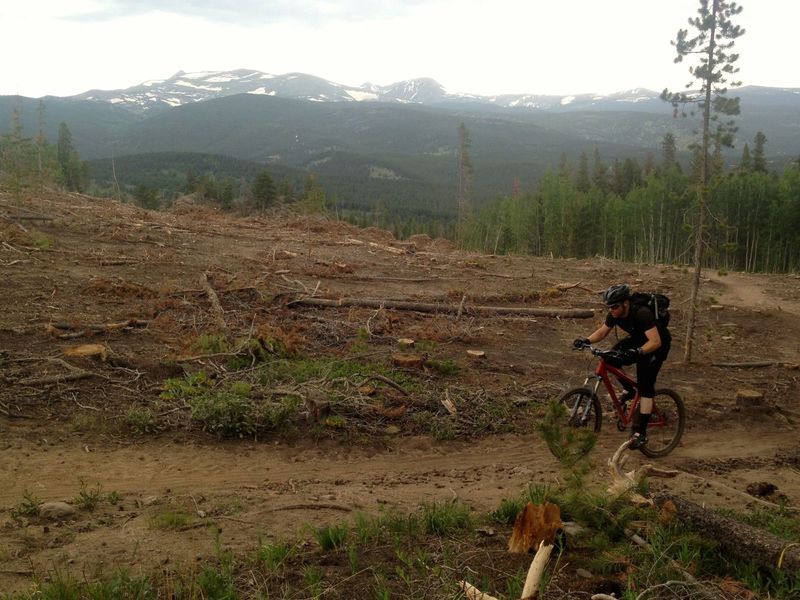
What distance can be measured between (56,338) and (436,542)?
7395mm

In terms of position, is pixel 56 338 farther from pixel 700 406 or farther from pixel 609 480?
pixel 700 406

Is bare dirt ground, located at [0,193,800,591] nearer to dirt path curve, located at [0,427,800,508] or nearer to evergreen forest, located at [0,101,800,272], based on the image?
dirt path curve, located at [0,427,800,508]

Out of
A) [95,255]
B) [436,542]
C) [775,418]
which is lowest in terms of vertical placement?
[775,418]

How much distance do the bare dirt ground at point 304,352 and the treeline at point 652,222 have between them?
28.0 meters

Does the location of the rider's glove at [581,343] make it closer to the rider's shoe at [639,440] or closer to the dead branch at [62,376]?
the rider's shoe at [639,440]

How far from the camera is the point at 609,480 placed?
20.0 feet

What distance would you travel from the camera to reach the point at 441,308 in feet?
41.8

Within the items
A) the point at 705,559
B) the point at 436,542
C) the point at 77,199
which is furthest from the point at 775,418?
the point at 77,199

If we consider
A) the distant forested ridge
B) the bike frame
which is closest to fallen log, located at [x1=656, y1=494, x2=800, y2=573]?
the bike frame

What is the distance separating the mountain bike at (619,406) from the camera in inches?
277

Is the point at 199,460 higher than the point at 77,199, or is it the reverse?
the point at 77,199

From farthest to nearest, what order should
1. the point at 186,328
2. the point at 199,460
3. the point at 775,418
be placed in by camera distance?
the point at 186,328 → the point at 775,418 → the point at 199,460

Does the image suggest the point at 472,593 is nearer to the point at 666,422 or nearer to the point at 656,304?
the point at 656,304

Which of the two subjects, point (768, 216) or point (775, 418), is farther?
point (768, 216)
